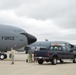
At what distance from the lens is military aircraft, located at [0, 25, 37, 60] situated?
2809 centimetres

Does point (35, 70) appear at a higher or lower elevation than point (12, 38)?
lower

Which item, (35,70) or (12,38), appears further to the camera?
(12,38)

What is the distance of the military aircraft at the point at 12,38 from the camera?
92.2ft

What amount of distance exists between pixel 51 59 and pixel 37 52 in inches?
59.5

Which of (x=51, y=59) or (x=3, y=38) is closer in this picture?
(x=51, y=59)

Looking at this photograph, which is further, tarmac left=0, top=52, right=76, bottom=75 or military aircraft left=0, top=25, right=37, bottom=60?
military aircraft left=0, top=25, right=37, bottom=60

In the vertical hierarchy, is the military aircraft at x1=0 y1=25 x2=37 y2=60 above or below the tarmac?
above

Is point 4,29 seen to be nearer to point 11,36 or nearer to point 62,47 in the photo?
point 11,36

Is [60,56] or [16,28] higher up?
[16,28]

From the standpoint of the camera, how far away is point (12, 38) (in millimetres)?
28234

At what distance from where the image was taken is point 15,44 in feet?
93.4

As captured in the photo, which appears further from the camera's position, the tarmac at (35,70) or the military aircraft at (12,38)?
the military aircraft at (12,38)

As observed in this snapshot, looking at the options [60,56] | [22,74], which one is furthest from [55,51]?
[22,74]

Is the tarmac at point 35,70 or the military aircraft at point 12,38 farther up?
the military aircraft at point 12,38
